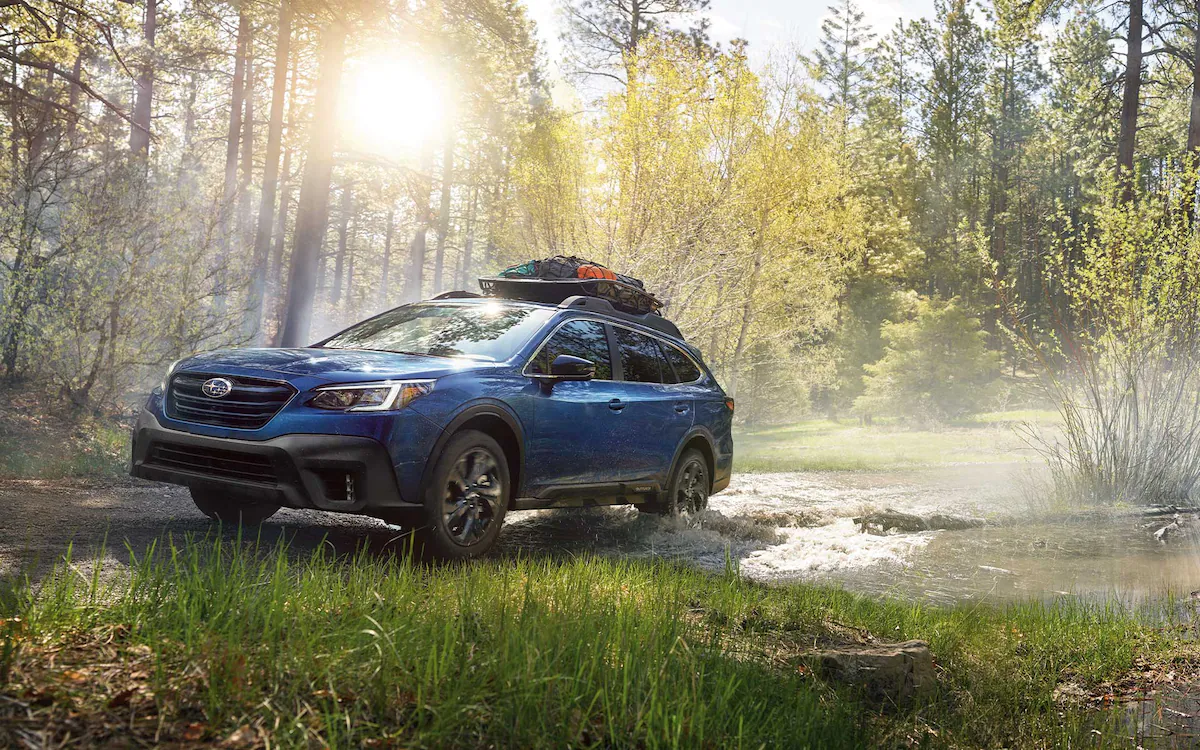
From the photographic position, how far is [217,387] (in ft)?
19.0

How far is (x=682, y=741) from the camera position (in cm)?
302

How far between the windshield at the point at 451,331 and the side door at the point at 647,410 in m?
1.06

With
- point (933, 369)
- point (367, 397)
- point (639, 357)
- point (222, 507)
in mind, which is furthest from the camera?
point (933, 369)

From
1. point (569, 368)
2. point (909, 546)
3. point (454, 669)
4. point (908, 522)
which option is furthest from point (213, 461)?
point (908, 522)

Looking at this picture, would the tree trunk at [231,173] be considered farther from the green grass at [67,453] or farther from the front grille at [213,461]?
the front grille at [213,461]

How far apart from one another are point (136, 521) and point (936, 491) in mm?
11418

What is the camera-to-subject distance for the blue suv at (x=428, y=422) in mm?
5500

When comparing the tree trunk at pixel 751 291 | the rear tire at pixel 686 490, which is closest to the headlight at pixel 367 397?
the rear tire at pixel 686 490

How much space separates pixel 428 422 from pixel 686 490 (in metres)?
3.79

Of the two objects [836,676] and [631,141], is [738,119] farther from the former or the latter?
[836,676]

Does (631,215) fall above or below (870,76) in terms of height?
below

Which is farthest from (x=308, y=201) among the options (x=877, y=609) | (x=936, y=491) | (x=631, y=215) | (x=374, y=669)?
(x=374, y=669)

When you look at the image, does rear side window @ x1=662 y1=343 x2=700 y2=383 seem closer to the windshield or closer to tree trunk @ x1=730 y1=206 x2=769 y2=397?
the windshield

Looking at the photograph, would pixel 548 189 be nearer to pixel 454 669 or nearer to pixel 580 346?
pixel 580 346
